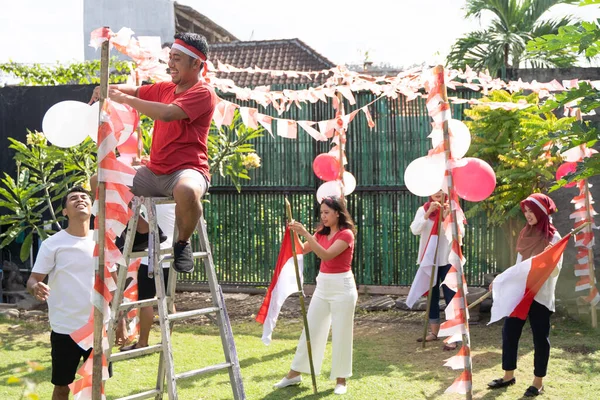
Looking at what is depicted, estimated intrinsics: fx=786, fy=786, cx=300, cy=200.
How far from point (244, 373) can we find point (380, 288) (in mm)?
3918

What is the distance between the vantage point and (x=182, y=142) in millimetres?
4426

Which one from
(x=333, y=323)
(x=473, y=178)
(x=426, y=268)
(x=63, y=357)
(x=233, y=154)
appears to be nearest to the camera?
(x=63, y=357)

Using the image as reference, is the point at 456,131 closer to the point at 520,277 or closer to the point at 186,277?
the point at 520,277

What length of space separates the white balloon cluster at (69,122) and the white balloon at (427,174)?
7.20ft

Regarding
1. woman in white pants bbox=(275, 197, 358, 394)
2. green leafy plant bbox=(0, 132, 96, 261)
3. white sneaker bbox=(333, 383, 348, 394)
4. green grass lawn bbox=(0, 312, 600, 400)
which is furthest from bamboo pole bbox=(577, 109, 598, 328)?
green leafy plant bbox=(0, 132, 96, 261)

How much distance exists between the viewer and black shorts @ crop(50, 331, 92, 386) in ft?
15.9

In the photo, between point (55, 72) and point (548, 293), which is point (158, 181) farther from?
point (55, 72)

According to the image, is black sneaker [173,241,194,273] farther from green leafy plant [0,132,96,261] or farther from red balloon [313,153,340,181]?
green leafy plant [0,132,96,261]

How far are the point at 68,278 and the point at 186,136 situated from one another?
50.6 inches

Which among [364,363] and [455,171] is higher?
[455,171]

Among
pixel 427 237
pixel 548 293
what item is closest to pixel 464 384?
pixel 548 293

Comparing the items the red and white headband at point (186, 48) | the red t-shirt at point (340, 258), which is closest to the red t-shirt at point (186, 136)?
the red and white headband at point (186, 48)

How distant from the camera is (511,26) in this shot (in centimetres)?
2480

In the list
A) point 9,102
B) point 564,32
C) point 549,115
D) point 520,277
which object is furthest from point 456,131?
point 9,102
